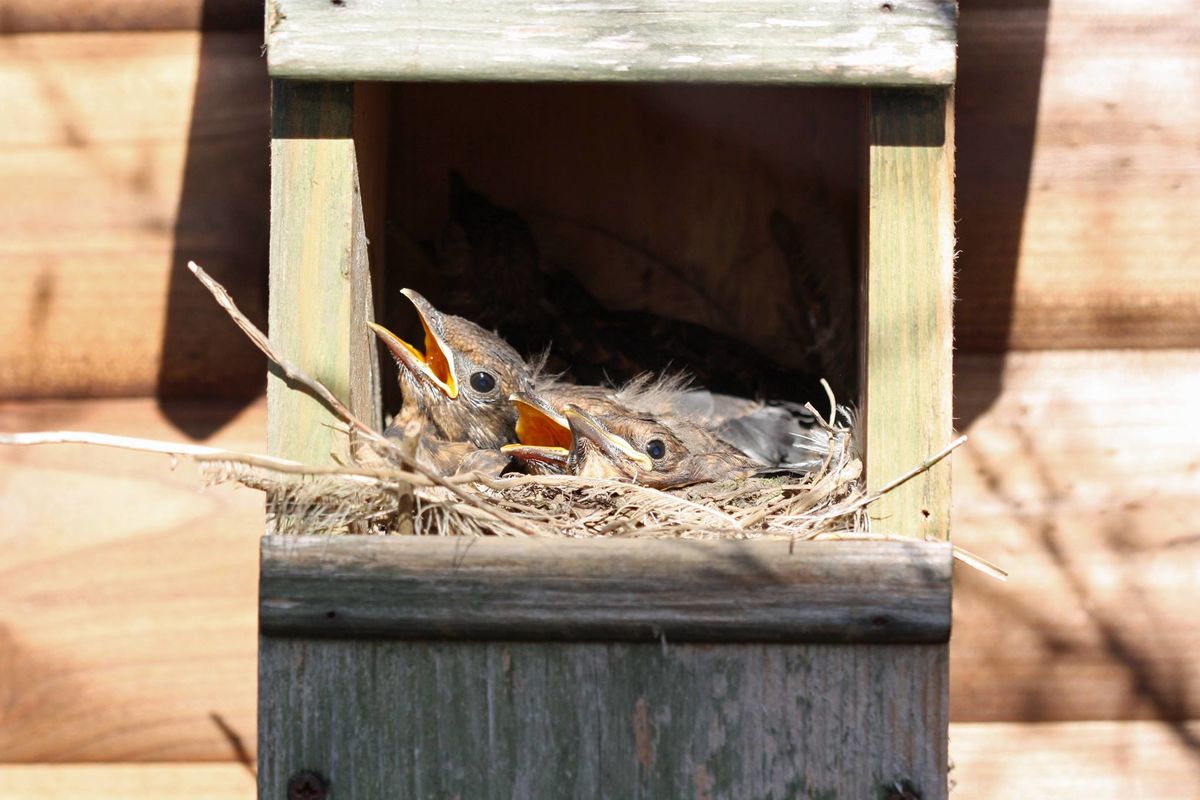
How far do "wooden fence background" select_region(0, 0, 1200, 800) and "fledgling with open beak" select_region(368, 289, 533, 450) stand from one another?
12.4 inches

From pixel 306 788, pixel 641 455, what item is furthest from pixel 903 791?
pixel 641 455

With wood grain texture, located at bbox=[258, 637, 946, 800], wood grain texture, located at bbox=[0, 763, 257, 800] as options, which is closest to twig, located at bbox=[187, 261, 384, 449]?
wood grain texture, located at bbox=[258, 637, 946, 800]

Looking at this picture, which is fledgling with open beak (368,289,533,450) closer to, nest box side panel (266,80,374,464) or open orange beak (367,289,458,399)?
open orange beak (367,289,458,399)

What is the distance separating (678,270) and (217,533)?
0.96 m

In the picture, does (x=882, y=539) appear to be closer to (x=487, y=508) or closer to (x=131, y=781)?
(x=487, y=508)

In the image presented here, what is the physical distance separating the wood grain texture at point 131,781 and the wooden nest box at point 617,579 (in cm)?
94

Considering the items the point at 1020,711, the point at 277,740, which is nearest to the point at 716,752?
the point at 277,740

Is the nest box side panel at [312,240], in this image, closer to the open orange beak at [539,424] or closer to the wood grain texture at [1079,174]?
the open orange beak at [539,424]

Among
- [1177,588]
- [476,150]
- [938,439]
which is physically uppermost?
[476,150]

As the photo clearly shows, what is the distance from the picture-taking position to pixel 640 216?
2.55m

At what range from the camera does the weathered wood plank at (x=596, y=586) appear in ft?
5.12

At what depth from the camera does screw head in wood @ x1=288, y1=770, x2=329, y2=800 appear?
62.4 inches

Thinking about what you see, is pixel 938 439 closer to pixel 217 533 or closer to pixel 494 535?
pixel 494 535

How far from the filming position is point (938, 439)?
166 centimetres
